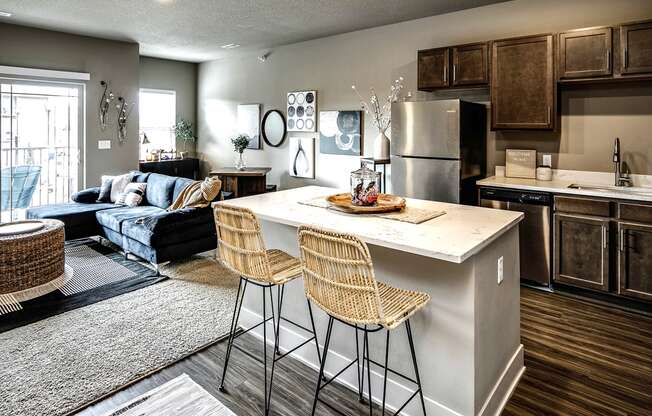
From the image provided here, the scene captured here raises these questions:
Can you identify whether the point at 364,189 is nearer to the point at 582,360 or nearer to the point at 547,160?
the point at 582,360

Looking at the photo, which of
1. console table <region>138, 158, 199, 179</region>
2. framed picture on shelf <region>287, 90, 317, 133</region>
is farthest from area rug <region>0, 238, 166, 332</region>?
framed picture on shelf <region>287, 90, 317, 133</region>

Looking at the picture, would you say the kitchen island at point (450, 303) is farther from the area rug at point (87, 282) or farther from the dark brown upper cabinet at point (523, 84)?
the area rug at point (87, 282)

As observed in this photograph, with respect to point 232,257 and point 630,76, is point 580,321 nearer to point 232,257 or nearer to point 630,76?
point 630,76

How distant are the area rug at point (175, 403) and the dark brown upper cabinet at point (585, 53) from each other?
3.77 meters

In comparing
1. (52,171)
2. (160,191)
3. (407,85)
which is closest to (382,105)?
(407,85)

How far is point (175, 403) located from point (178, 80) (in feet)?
23.4

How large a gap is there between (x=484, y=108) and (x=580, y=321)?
230 cm

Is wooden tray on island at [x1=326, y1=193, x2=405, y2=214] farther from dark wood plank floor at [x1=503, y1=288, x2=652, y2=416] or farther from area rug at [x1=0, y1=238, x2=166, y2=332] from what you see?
area rug at [x1=0, y1=238, x2=166, y2=332]

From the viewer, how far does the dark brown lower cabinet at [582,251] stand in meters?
3.39

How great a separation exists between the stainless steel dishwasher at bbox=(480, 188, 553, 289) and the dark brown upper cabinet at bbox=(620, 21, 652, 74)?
Answer: 3.89ft

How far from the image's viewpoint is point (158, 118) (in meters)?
7.95

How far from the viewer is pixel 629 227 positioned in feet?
10.7

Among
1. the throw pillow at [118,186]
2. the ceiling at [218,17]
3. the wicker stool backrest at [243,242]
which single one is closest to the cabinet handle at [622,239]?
the ceiling at [218,17]

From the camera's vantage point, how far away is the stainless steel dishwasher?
3.68 metres
